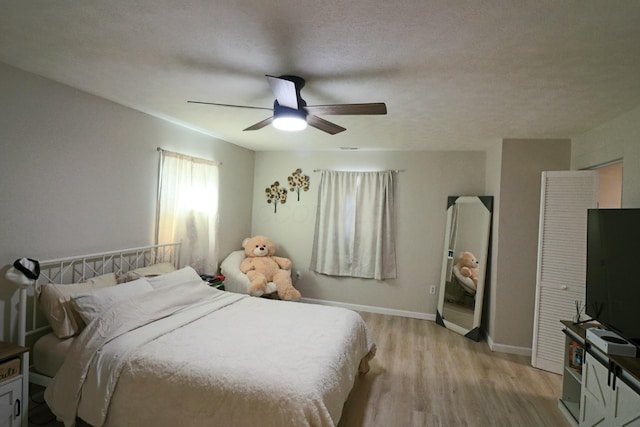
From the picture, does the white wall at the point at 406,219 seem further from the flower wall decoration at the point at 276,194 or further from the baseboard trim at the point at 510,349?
the baseboard trim at the point at 510,349

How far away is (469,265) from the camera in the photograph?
416cm

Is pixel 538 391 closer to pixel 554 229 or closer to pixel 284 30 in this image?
pixel 554 229

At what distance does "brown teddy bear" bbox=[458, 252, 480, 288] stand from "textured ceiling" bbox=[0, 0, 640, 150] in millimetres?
1819

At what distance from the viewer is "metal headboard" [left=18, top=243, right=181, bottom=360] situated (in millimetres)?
2322

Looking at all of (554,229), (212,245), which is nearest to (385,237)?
(554,229)

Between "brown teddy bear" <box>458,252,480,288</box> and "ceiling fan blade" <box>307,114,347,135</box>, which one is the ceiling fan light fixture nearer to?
"ceiling fan blade" <box>307,114,347,135</box>

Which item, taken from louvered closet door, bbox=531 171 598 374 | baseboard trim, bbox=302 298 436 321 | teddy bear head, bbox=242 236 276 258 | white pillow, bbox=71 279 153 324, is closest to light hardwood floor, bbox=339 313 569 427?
louvered closet door, bbox=531 171 598 374

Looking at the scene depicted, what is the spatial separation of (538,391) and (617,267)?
56.6 inches

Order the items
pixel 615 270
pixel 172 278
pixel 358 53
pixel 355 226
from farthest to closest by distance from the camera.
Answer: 1. pixel 355 226
2. pixel 172 278
3. pixel 615 270
4. pixel 358 53

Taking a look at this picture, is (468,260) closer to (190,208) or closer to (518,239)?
(518,239)

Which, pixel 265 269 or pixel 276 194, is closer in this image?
pixel 265 269

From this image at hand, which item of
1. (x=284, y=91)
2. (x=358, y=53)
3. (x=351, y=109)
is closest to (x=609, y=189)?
(x=351, y=109)

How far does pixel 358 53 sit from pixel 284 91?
490 mm

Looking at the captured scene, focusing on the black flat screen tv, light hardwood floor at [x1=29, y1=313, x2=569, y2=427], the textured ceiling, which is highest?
the textured ceiling
